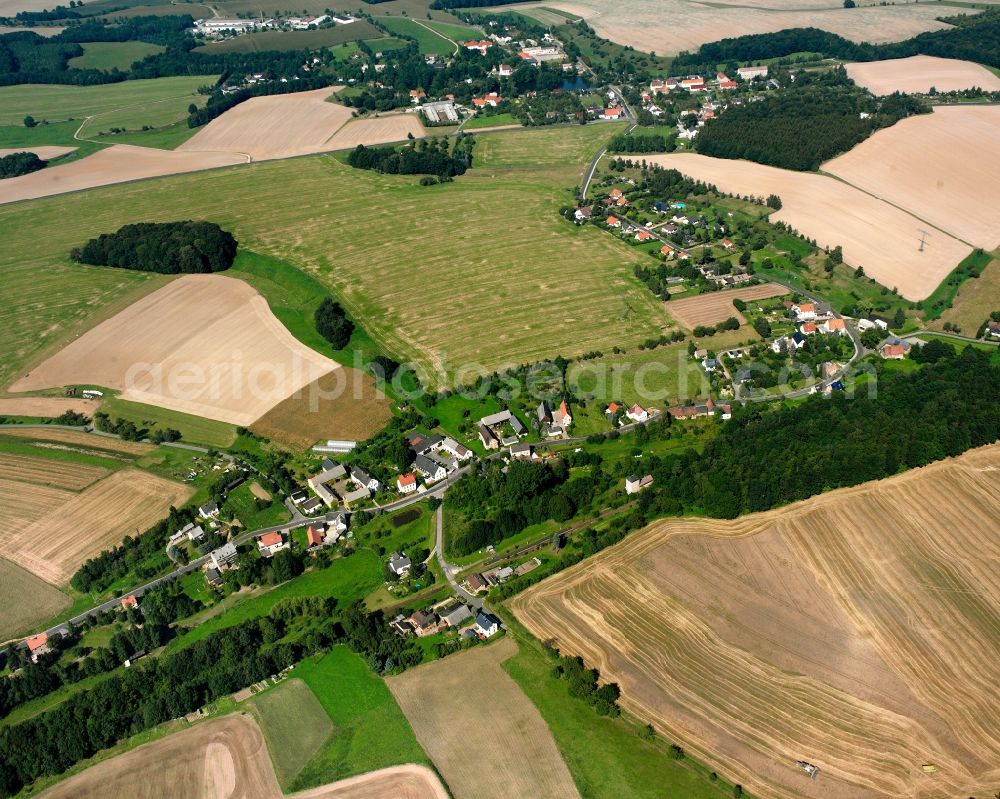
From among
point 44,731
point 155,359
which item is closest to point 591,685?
point 44,731

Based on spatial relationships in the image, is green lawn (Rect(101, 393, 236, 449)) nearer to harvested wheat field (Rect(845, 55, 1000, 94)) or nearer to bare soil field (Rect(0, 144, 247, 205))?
bare soil field (Rect(0, 144, 247, 205))

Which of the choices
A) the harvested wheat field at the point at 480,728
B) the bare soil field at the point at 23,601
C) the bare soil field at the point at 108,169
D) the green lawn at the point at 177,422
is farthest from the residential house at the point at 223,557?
the bare soil field at the point at 108,169

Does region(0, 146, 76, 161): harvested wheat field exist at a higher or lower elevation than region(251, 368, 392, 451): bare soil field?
higher

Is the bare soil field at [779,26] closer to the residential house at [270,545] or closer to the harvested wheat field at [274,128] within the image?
the harvested wheat field at [274,128]

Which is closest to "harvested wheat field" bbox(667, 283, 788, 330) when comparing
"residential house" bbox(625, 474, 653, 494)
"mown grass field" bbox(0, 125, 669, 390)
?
"mown grass field" bbox(0, 125, 669, 390)

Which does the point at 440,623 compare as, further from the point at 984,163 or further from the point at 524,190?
the point at 984,163

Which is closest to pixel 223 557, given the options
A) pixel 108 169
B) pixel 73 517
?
pixel 73 517
